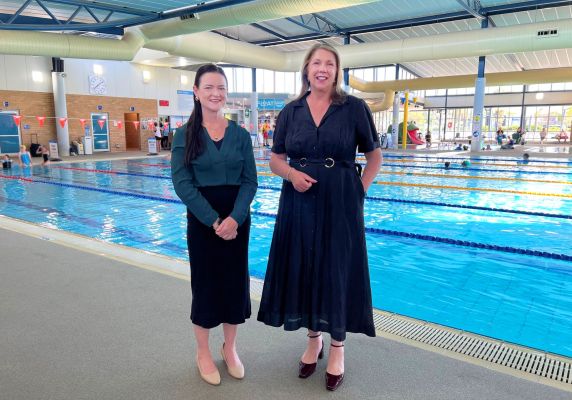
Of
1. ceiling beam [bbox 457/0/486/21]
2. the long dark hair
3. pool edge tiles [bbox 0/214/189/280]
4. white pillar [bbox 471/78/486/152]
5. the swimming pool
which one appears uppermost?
ceiling beam [bbox 457/0/486/21]

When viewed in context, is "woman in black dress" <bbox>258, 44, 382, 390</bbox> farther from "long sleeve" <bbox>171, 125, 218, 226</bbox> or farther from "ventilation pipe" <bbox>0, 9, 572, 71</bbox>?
"ventilation pipe" <bbox>0, 9, 572, 71</bbox>

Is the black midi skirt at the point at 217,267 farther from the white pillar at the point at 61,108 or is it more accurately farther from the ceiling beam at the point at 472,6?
the white pillar at the point at 61,108

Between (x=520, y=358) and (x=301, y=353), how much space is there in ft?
3.94

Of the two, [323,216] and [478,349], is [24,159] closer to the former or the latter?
[323,216]

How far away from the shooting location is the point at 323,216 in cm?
209

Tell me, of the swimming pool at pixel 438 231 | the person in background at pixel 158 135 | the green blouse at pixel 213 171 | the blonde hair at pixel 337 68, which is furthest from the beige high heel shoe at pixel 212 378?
the person in background at pixel 158 135

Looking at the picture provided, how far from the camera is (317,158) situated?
2090mm

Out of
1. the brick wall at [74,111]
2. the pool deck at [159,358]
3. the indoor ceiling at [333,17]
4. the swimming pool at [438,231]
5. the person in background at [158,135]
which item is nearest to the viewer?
the pool deck at [159,358]

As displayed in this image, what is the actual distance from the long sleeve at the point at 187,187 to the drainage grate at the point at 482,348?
4.61 ft

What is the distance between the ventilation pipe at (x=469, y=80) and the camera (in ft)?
60.6

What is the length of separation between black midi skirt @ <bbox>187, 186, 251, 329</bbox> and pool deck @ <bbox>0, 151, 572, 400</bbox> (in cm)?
33

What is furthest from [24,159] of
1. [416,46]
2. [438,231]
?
[416,46]

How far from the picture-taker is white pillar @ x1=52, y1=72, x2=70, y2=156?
1847cm

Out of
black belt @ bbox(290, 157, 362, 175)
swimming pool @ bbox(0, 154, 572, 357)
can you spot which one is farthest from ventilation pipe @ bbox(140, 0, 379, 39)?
black belt @ bbox(290, 157, 362, 175)
